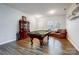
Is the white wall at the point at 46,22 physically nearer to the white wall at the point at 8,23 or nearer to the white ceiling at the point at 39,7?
the white ceiling at the point at 39,7

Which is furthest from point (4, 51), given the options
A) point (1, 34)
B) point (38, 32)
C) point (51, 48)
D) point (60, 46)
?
point (60, 46)

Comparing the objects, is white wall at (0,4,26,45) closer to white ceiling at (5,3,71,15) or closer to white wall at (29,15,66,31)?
white ceiling at (5,3,71,15)

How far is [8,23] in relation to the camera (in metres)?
2.74

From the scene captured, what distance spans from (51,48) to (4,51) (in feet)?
3.71

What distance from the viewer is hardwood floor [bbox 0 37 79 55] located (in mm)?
2568

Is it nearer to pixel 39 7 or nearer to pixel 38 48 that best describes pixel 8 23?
pixel 39 7

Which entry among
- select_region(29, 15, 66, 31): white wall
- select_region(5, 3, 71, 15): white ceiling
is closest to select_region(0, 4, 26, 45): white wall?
select_region(5, 3, 71, 15): white ceiling

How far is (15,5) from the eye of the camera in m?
2.59

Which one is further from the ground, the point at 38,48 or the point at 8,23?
the point at 8,23

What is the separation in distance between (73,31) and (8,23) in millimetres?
1616

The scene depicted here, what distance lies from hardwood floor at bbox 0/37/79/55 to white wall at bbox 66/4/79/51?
105 millimetres

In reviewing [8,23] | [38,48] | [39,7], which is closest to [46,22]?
[39,7]

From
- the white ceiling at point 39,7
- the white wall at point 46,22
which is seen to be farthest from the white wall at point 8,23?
the white wall at point 46,22

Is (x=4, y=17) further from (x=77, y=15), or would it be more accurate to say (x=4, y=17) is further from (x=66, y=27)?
(x=77, y=15)
